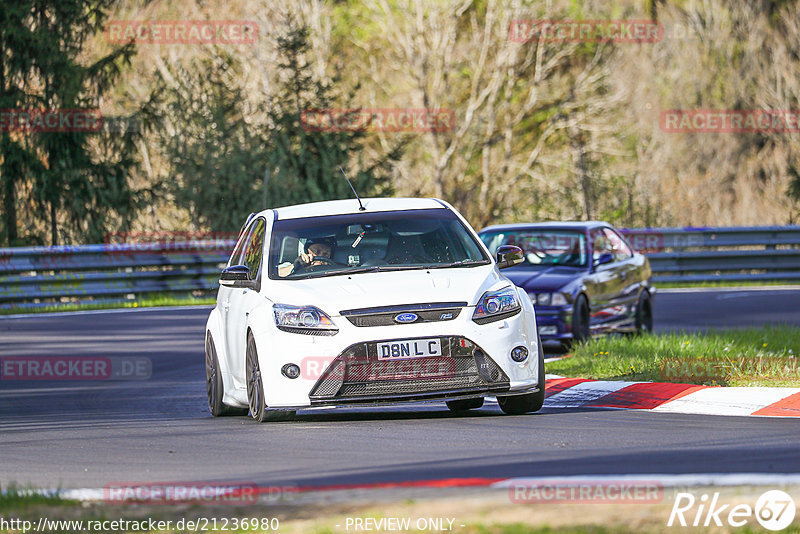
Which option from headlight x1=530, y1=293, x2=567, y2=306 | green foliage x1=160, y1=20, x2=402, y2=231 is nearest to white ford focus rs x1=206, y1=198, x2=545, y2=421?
headlight x1=530, y1=293, x2=567, y2=306

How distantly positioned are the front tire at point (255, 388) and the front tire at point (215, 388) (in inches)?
27.4

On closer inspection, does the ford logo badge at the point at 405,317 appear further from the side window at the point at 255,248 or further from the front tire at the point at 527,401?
the side window at the point at 255,248

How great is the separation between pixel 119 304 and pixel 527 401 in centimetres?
1578

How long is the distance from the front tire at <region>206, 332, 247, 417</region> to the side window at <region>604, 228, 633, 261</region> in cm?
732

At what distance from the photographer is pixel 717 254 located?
2933 centimetres

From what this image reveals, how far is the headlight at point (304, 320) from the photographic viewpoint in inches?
396

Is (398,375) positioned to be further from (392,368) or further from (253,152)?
(253,152)

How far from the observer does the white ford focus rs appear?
9938 millimetres

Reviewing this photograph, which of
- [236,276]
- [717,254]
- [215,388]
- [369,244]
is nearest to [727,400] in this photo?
[369,244]

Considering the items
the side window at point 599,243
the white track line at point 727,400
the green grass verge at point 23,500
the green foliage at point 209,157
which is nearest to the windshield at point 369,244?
the white track line at point 727,400

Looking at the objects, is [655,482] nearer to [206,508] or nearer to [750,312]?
[206,508]

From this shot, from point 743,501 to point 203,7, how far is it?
1794 inches

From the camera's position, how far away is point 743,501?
20.0ft

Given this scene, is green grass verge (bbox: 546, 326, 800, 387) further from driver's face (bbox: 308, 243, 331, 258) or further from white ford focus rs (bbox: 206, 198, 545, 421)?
driver's face (bbox: 308, 243, 331, 258)
